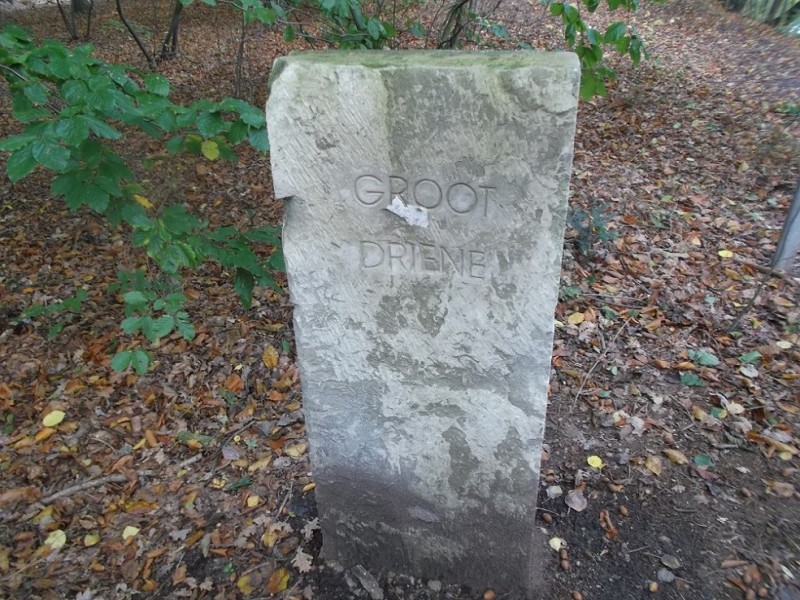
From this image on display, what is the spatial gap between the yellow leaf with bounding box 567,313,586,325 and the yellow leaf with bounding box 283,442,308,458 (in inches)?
70.7

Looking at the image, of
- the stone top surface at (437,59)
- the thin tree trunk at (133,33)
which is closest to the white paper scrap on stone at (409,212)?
the stone top surface at (437,59)

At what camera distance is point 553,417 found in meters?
2.98

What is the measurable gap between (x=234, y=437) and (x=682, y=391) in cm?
242

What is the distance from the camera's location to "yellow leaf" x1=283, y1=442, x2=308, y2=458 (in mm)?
2918

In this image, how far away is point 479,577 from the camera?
227cm

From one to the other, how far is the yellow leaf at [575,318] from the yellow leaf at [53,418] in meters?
3.03

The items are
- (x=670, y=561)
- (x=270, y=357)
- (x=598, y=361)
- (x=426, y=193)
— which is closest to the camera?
(x=426, y=193)

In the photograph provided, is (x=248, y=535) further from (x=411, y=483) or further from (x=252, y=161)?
(x=252, y=161)

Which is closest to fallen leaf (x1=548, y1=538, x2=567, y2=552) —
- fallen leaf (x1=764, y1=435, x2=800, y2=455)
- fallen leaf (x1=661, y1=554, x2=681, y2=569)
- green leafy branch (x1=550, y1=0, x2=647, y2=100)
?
fallen leaf (x1=661, y1=554, x2=681, y2=569)

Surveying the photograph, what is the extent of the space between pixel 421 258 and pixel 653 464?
5.84 feet

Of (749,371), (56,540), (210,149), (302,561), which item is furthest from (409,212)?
(749,371)

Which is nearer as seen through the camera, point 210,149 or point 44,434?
point 210,149

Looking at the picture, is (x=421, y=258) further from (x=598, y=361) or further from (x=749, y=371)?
(x=749, y=371)

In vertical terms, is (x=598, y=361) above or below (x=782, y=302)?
below
